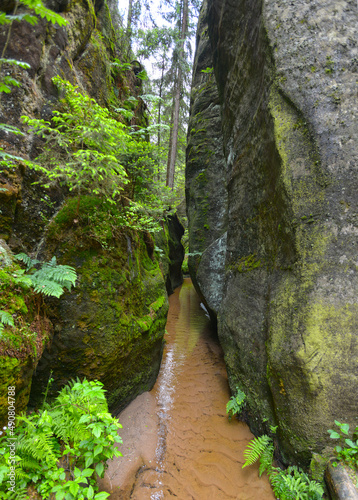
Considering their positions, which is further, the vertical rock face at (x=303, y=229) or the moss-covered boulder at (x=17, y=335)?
the vertical rock face at (x=303, y=229)

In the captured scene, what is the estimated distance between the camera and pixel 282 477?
316 centimetres

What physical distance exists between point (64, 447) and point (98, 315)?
1.72m

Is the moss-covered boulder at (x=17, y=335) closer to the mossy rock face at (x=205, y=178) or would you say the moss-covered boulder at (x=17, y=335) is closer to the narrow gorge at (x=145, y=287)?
the narrow gorge at (x=145, y=287)

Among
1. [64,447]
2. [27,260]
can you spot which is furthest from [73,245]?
[64,447]

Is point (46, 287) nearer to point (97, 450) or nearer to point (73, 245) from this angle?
point (73, 245)

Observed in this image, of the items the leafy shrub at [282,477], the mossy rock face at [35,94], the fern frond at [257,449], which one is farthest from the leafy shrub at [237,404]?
the mossy rock face at [35,94]

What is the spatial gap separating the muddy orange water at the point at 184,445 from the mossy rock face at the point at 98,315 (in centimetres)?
58

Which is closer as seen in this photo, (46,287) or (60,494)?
(60,494)

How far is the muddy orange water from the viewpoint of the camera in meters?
3.34

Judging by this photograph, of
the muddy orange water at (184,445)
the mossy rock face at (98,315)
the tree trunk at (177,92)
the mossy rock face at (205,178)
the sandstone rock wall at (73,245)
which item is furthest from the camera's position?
the tree trunk at (177,92)

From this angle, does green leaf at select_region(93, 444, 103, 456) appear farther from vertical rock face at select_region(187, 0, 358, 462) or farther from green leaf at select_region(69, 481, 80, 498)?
vertical rock face at select_region(187, 0, 358, 462)

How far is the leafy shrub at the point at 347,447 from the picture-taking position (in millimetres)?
2615

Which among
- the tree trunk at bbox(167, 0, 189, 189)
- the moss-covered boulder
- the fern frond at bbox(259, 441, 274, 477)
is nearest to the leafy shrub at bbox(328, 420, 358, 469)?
the fern frond at bbox(259, 441, 274, 477)

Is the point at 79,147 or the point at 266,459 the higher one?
the point at 79,147
